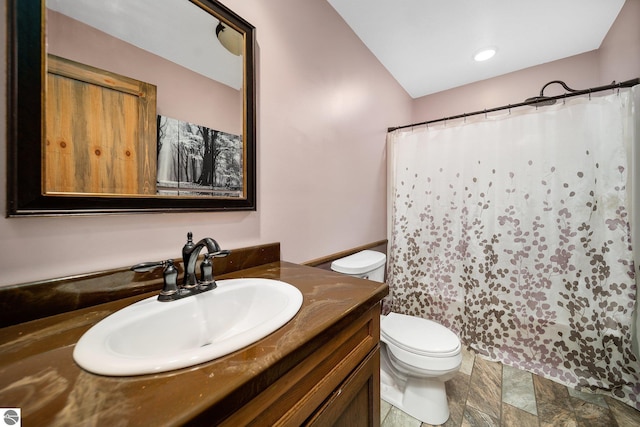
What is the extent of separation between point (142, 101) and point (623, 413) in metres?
2.59

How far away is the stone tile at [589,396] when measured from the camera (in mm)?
1278

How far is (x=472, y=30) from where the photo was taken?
1.62 meters

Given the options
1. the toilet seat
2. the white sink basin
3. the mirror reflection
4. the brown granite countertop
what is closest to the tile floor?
the toilet seat

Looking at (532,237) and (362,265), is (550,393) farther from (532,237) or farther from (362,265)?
(362,265)

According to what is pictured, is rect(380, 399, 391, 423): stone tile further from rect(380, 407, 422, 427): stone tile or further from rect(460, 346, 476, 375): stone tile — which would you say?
rect(460, 346, 476, 375): stone tile

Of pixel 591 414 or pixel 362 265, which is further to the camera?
pixel 362 265

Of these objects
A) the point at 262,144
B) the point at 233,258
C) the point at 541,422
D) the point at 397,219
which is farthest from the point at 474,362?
the point at 262,144

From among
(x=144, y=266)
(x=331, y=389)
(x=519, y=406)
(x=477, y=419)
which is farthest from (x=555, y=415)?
(x=144, y=266)

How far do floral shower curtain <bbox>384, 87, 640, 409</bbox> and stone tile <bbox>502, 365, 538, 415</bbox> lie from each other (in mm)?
72

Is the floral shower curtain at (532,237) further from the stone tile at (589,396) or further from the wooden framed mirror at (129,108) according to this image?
the wooden framed mirror at (129,108)

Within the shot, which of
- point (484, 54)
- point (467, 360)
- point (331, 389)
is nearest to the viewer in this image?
point (331, 389)

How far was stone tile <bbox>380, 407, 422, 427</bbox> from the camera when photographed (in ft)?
3.87

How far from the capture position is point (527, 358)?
61.3 inches

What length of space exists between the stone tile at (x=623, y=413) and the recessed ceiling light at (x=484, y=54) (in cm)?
237
